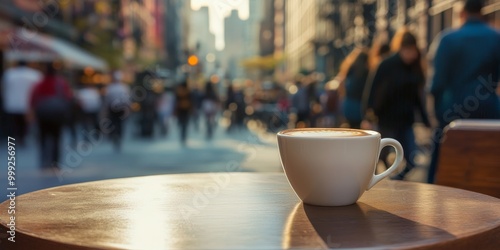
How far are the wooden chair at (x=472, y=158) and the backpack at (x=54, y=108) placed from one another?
702cm

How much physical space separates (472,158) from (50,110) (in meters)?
7.17

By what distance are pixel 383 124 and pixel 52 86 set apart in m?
4.78

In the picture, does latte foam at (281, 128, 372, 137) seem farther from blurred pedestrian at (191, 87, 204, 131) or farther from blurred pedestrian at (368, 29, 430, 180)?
blurred pedestrian at (191, 87, 204, 131)

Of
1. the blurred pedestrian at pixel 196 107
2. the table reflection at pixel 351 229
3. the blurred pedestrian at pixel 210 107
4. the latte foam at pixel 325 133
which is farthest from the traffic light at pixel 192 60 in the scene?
the table reflection at pixel 351 229

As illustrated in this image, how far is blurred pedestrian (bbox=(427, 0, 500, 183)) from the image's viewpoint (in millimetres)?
4676

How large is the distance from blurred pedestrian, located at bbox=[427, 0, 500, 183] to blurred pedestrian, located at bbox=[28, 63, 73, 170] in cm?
537

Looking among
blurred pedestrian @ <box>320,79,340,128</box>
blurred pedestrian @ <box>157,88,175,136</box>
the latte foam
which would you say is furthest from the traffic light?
the latte foam

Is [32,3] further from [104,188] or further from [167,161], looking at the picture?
[104,188]

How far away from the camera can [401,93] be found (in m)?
5.58

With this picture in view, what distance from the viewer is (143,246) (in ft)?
3.24

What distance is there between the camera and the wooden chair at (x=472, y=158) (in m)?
2.00

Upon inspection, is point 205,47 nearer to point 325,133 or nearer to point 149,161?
point 149,161

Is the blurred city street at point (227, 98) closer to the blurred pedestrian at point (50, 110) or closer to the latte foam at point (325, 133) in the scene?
the blurred pedestrian at point (50, 110)

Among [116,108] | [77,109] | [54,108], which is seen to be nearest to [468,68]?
[54,108]
